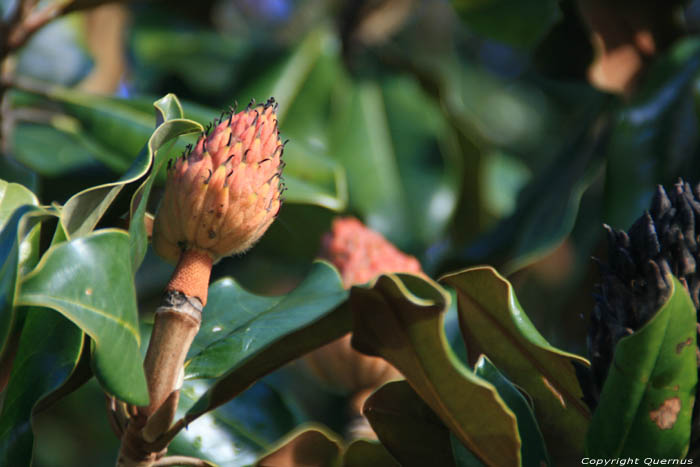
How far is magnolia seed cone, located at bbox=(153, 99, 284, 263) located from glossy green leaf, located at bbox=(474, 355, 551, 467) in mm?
263

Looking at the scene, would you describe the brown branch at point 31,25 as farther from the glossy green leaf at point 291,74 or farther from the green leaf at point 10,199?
the green leaf at point 10,199

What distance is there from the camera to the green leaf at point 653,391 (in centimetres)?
72

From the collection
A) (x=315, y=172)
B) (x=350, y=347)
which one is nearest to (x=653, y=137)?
(x=315, y=172)

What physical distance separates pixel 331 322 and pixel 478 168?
1.22 meters

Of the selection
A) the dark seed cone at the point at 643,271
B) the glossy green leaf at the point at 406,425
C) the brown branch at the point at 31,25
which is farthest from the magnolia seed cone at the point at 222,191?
the brown branch at the point at 31,25

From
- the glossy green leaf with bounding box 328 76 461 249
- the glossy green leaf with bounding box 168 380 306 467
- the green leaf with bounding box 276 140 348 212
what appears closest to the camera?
the glossy green leaf with bounding box 168 380 306 467

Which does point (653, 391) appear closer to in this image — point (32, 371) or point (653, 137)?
point (32, 371)

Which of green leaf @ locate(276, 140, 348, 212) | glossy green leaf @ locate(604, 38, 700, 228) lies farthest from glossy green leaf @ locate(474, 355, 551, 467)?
glossy green leaf @ locate(604, 38, 700, 228)

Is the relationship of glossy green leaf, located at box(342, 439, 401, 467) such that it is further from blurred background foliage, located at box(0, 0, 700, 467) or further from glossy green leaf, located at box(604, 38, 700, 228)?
glossy green leaf, located at box(604, 38, 700, 228)

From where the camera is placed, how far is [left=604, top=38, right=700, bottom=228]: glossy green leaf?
1.46m

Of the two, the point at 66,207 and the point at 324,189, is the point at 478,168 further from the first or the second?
the point at 66,207

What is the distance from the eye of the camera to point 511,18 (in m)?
1.78

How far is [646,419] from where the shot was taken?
76 centimetres

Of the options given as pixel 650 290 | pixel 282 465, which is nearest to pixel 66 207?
pixel 282 465
